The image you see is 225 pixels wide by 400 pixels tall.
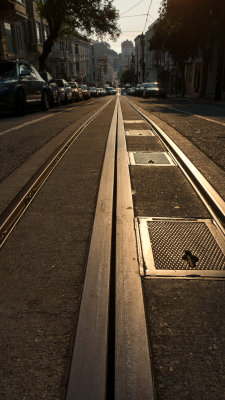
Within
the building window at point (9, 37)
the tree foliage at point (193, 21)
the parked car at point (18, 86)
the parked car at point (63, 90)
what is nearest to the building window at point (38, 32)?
the building window at point (9, 37)

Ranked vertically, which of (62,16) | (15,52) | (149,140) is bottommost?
(149,140)

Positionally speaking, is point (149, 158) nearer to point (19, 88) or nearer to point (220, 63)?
point (19, 88)

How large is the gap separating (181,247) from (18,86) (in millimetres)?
11070

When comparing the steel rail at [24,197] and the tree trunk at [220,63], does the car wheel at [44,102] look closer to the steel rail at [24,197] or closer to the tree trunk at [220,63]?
the steel rail at [24,197]

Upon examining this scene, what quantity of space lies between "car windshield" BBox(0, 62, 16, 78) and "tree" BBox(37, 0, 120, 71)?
55.4 ft

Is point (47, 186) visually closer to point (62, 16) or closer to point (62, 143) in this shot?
point (62, 143)

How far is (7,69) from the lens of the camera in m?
12.6

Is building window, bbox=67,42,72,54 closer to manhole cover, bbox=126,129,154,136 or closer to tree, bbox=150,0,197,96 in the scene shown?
tree, bbox=150,0,197,96

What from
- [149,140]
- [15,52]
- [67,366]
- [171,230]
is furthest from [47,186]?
[15,52]

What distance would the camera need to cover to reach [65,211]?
3.10m

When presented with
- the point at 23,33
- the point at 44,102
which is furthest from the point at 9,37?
the point at 44,102

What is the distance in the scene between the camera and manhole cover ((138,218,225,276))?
2131 mm

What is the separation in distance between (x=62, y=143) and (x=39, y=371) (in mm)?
5496

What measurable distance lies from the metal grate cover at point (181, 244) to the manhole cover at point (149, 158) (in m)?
2.26
